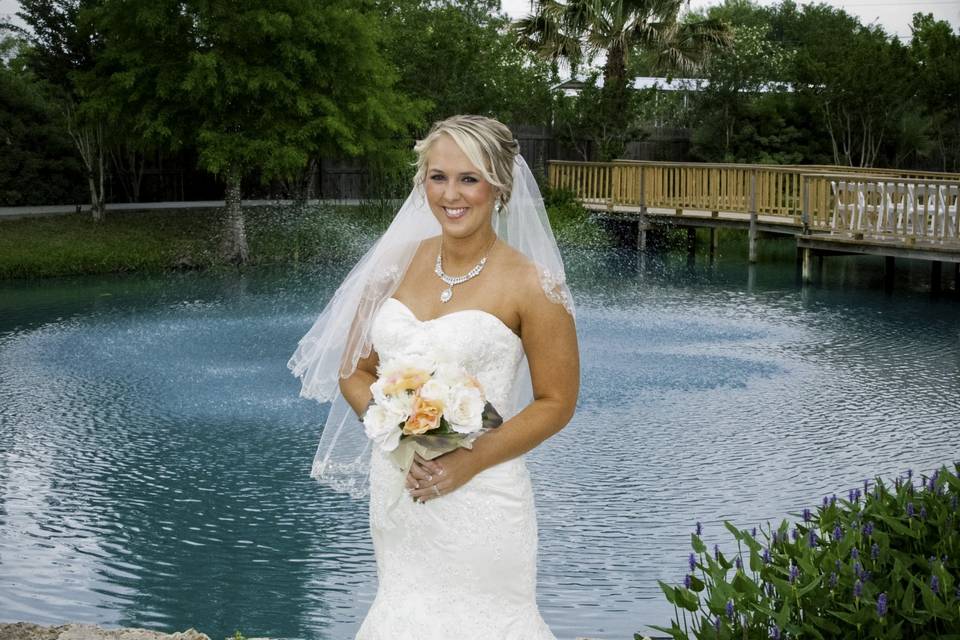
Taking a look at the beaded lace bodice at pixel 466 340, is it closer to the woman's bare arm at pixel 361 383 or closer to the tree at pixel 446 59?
the woman's bare arm at pixel 361 383

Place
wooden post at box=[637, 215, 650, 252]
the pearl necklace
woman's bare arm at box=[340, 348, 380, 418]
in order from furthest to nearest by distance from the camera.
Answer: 1. wooden post at box=[637, 215, 650, 252]
2. woman's bare arm at box=[340, 348, 380, 418]
3. the pearl necklace

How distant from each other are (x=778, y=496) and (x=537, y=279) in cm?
552

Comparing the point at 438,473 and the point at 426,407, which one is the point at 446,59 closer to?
the point at 438,473

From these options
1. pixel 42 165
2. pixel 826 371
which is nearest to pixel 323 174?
pixel 42 165

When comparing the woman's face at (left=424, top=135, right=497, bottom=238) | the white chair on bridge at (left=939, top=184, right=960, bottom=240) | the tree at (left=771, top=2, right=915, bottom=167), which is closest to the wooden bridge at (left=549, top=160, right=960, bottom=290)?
the white chair on bridge at (left=939, top=184, right=960, bottom=240)

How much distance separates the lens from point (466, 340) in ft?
10.9

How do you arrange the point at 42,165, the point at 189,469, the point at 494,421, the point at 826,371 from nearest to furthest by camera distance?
1. the point at 494,421
2. the point at 189,469
3. the point at 826,371
4. the point at 42,165

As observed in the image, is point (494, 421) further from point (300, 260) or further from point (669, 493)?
point (300, 260)

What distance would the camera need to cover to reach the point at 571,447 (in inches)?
381

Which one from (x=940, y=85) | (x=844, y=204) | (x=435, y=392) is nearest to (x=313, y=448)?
(x=435, y=392)

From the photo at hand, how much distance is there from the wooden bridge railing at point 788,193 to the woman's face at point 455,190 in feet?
54.0

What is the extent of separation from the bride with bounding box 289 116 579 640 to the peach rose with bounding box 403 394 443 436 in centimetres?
20

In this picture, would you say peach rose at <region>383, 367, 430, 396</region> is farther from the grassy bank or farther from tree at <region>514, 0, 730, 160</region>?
tree at <region>514, 0, 730, 160</region>

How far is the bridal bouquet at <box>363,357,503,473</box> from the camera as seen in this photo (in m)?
3.03
